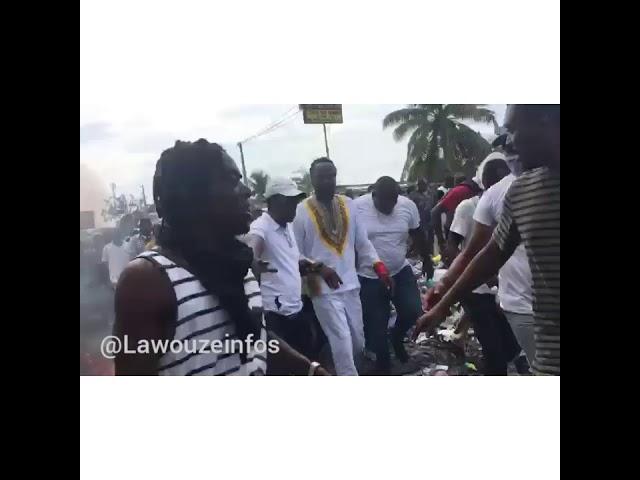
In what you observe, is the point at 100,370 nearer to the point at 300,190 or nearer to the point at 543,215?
the point at 300,190

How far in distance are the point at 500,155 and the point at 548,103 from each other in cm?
33

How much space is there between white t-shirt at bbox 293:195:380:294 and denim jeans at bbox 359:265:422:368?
10 centimetres

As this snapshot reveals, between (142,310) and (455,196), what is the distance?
167cm

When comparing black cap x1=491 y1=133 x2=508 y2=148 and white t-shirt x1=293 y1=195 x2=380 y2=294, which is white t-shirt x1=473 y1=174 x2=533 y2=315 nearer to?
black cap x1=491 y1=133 x2=508 y2=148

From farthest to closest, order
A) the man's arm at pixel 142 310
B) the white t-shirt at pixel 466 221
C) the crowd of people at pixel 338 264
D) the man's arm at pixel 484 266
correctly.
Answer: the white t-shirt at pixel 466 221 → the man's arm at pixel 484 266 → the crowd of people at pixel 338 264 → the man's arm at pixel 142 310

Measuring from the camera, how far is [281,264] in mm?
2924

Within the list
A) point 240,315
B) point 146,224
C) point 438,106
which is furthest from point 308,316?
point 438,106

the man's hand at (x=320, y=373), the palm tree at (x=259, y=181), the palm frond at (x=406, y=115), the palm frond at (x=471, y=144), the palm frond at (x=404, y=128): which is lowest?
the man's hand at (x=320, y=373)

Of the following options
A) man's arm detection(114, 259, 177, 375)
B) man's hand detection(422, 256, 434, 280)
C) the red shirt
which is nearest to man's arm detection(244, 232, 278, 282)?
man's arm detection(114, 259, 177, 375)

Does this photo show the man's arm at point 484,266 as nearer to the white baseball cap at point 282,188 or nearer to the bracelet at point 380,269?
the bracelet at point 380,269

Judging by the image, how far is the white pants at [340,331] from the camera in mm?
2955

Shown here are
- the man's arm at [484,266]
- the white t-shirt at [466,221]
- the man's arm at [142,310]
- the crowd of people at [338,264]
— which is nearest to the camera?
the man's arm at [142,310]

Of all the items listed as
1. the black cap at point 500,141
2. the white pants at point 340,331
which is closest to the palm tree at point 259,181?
the white pants at point 340,331

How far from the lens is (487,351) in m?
3.03
